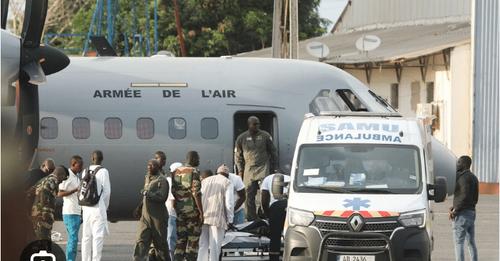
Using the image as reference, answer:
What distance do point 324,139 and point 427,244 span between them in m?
2.14

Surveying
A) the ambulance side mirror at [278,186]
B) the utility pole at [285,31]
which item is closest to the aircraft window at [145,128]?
the ambulance side mirror at [278,186]

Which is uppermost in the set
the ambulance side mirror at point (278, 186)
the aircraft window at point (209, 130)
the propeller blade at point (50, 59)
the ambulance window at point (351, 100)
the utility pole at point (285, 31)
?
the utility pole at point (285, 31)

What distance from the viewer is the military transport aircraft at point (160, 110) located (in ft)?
74.5

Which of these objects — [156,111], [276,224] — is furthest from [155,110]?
[276,224]

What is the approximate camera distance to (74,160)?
20.2 meters

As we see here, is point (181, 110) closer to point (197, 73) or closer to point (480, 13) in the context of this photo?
point (197, 73)

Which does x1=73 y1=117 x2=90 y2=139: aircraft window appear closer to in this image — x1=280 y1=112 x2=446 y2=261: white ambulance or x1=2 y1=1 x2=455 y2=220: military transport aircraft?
x1=2 y1=1 x2=455 y2=220: military transport aircraft

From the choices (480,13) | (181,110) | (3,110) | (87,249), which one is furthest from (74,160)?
(480,13)

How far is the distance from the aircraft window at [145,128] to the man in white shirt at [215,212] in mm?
3361

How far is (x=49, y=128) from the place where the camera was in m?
22.6

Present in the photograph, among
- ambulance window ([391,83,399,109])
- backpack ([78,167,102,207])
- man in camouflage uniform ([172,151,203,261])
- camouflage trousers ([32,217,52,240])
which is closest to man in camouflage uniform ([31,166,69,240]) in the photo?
camouflage trousers ([32,217,52,240])

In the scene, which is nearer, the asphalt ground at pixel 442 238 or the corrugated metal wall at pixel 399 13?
the asphalt ground at pixel 442 238

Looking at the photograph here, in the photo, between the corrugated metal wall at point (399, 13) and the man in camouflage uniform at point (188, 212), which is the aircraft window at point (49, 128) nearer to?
the man in camouflage uniform at point (188, 212)

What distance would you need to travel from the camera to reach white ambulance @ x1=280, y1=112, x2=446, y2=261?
55.8ft
